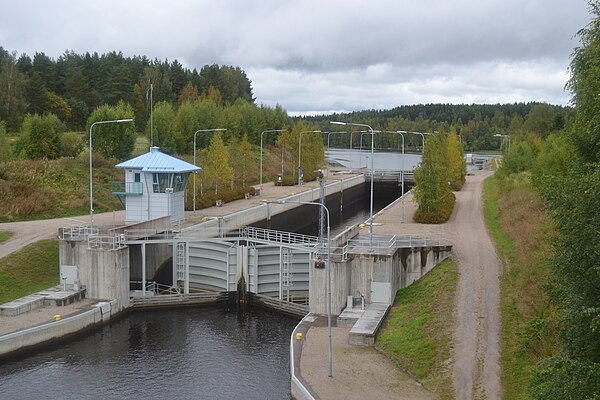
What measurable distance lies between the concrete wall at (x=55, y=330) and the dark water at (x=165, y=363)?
1.67 feet

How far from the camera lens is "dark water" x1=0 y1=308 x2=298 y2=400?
24.2m

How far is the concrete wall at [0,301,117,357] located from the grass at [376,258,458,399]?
548 inches

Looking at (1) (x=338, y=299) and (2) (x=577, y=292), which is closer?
(2) (x=577, y=292)

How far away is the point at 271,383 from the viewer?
82.3ft

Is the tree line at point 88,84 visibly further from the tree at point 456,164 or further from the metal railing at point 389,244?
the metal railing at point 389,244

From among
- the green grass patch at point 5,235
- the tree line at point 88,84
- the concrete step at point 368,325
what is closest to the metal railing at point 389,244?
the concrete step at point 368,325

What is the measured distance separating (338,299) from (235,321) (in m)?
6.08

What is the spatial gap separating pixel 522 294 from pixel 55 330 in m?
20.6

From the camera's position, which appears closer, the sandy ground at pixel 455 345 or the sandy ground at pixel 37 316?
the sandy ground at pixel 455 345

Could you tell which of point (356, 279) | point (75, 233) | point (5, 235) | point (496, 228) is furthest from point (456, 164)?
point (5, 235)

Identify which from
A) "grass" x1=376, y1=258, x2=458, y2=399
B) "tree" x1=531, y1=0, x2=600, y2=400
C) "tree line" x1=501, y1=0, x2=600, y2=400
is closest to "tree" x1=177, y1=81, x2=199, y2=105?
"grass" x1=376, y1=258, x2=458, y2=399

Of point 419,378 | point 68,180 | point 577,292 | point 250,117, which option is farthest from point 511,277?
point 250,117

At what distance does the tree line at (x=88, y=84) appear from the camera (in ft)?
274

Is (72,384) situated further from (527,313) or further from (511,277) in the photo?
(511,277)
